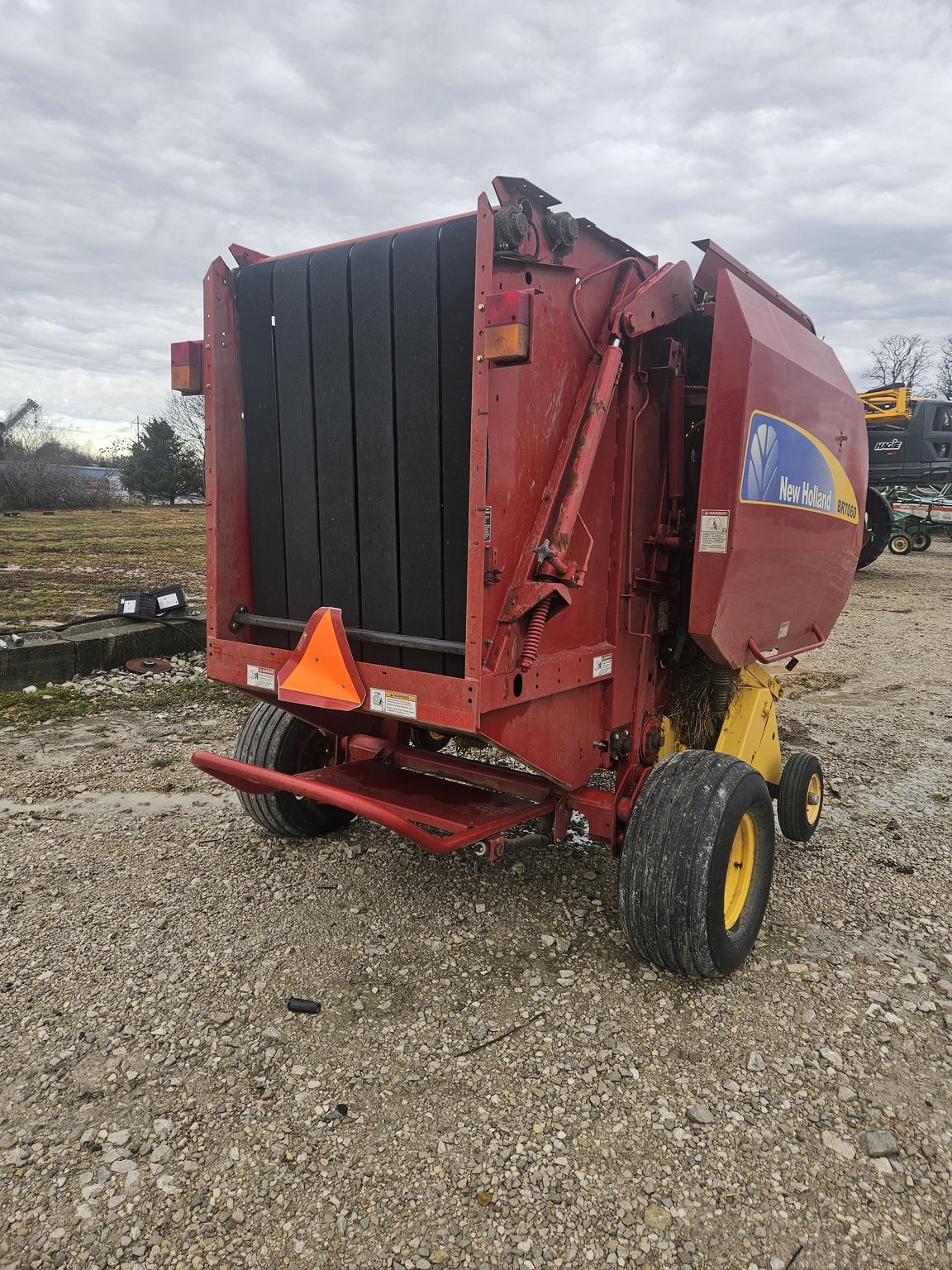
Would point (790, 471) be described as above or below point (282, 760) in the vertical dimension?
above

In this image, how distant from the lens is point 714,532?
329cm

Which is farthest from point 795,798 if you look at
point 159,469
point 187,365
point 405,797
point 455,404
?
point 159,469

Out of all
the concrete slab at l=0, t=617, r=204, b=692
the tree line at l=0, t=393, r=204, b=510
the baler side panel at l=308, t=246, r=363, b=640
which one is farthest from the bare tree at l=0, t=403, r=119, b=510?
the baler side panel at l=308, t=246, r=363, b=640

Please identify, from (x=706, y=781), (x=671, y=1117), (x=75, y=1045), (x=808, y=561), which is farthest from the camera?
(x=808, y=561)

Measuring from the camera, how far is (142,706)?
6770 millimetres

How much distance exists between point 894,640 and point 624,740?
8.28 meters

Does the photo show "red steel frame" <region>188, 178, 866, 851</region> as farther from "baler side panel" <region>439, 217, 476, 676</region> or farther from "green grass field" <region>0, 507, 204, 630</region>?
"green grass field" <region>0, 507, 204, 630</region>

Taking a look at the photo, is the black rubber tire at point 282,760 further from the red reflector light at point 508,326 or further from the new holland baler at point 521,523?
the red reflector light at point 508,326

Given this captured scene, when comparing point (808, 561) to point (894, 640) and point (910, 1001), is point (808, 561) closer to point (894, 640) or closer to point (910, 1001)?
point (910, 1001)

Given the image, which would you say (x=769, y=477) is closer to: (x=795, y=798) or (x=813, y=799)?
(x=795, y=798)

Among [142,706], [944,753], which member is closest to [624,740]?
[944,753]

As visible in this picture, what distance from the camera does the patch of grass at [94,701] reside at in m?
6.38

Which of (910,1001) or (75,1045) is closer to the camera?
(75,1045)

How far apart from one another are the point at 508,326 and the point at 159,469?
1622 inches
